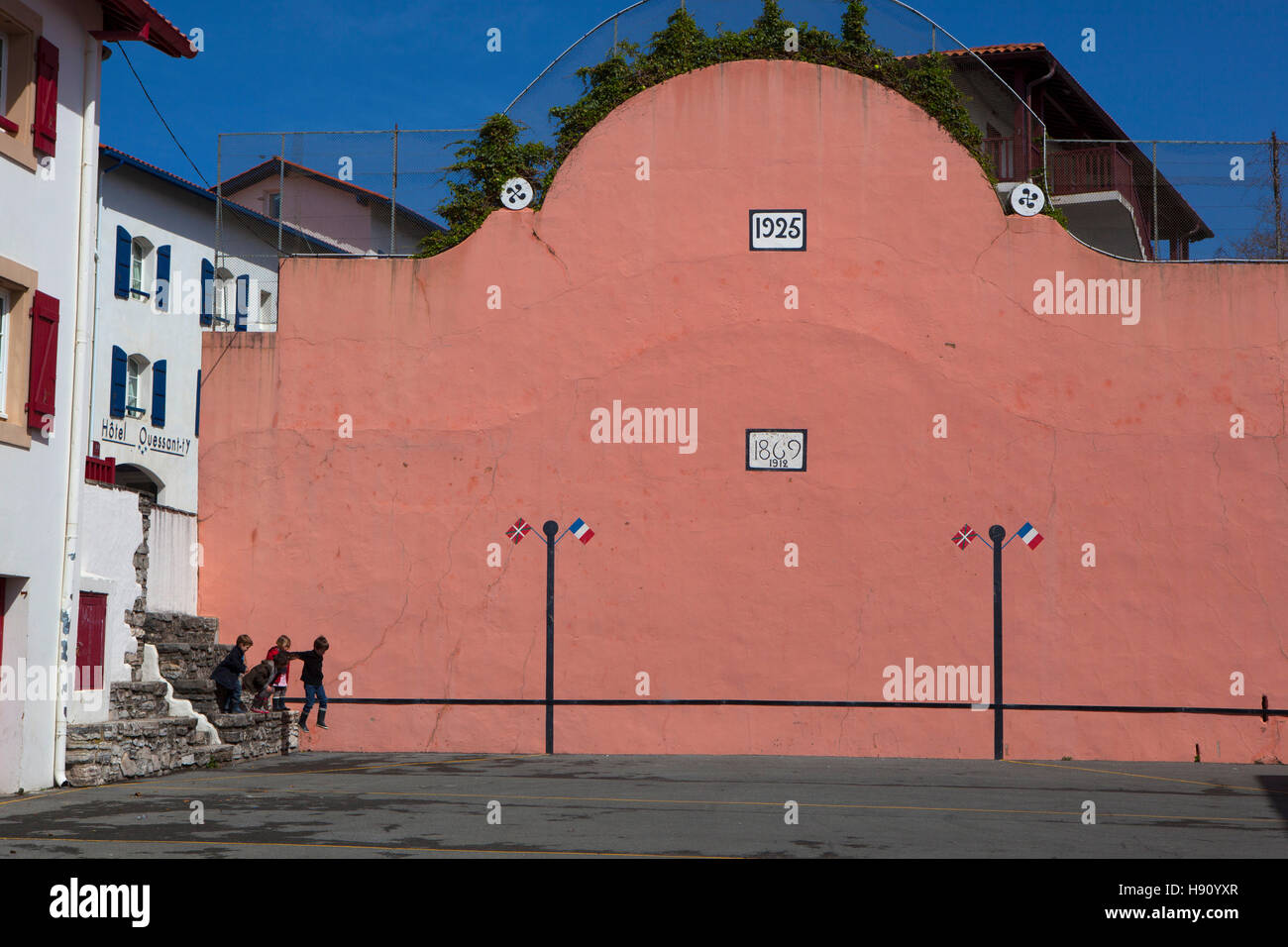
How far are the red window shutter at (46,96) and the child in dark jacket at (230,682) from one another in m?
6.53

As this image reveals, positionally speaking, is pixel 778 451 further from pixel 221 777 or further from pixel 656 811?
pixel 221 777

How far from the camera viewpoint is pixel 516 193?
21297 mm

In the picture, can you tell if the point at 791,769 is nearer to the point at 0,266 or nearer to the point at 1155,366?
the point at 1155,366

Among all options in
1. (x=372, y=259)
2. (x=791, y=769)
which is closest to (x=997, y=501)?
(x=791, y=769)

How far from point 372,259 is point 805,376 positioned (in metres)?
6.33

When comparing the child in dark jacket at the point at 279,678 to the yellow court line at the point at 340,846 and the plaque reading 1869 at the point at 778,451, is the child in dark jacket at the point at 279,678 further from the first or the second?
the yellow court line at the point at 340,846

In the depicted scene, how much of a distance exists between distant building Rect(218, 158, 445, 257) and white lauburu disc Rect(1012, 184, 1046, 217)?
8515 mm

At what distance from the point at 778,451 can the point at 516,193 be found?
5262 millimetres

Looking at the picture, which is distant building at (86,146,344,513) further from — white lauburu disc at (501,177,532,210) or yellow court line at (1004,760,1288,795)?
yellow court line at (1004,760,1288,795)

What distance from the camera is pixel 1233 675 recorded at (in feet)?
65.0

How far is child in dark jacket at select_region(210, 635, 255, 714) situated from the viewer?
1822 centimetres

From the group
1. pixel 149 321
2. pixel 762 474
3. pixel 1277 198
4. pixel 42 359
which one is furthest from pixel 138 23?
pixel 149 321

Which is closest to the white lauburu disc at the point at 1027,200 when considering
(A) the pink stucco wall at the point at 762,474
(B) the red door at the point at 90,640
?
(A) the pink stucco wall at the point at 762,474

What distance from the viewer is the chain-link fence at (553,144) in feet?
71.1
